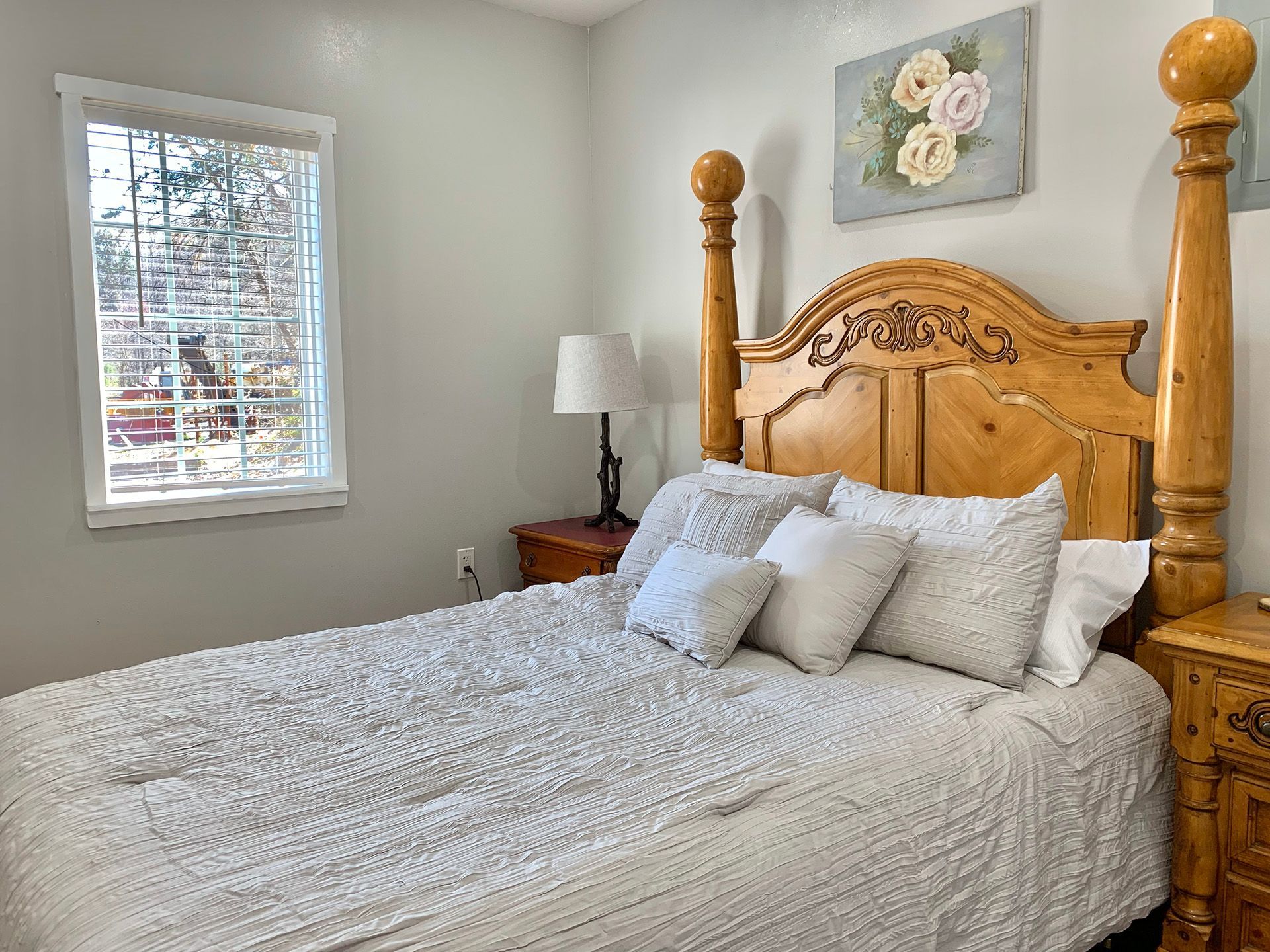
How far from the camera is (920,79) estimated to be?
8.59ft

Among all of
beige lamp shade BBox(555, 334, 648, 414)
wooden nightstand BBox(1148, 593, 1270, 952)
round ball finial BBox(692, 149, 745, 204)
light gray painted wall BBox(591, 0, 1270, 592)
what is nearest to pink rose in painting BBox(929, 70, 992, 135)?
light gray painted wall BBox(591, 0, 1270, 592)

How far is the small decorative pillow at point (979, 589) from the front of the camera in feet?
6.36

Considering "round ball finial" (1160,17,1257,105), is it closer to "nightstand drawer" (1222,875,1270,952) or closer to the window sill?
"nightstand drawer" (1222,875,1270,952)

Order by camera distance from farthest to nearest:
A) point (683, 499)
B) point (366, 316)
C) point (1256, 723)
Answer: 1. point (366, 316)
2. point (683, 499)
3. point (1256, 723)

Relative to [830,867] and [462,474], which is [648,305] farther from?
[830,867]

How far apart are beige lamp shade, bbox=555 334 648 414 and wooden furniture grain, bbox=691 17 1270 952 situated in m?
0.31

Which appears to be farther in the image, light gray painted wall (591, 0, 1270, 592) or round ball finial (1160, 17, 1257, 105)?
light gray painted wall (591, 0, 1270, 592)

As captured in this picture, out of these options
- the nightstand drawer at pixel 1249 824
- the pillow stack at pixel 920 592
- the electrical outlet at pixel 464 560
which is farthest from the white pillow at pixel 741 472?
the nightstand drawer at pixel 1249 824

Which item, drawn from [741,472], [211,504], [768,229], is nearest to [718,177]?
[768,229]

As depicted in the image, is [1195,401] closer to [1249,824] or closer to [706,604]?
[1249,824]

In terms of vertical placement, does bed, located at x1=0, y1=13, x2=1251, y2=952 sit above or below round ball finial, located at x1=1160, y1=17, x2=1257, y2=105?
below

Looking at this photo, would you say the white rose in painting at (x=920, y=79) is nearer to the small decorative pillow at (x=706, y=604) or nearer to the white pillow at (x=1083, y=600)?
the white pillow at (x=1083, y=600)

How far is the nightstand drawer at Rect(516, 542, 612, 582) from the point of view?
320 centimetres

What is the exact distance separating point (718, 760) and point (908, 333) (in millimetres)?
1488
